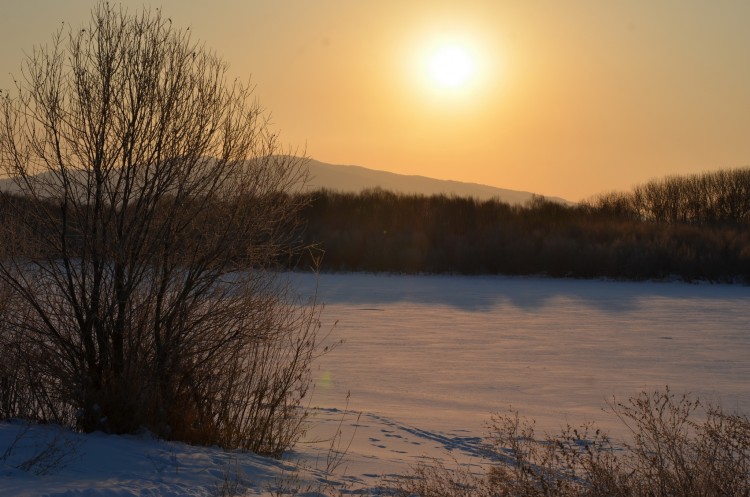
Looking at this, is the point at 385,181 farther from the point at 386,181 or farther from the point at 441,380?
the point at 441,380

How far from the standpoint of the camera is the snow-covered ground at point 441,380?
7.36 metres

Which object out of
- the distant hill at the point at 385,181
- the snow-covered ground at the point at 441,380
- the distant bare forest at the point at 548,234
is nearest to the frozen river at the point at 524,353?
the snow-covered ground at the point at 441,380

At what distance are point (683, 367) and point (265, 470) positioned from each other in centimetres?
963

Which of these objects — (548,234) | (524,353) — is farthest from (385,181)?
(524,353)

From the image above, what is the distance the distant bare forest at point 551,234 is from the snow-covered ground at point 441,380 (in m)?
10.9

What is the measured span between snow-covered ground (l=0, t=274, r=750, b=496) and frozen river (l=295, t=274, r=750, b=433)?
35 mm

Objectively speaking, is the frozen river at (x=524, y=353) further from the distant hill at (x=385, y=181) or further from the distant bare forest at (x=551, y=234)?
the distant hill at (x=385, y=181)

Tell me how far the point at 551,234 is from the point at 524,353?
30.2 meters

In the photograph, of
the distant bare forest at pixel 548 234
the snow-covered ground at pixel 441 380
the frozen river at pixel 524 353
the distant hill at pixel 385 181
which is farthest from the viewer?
the distant hill at pixel 385 181

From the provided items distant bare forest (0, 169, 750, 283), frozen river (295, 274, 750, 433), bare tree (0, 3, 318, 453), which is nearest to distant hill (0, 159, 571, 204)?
distant bare forest (0, 169, 750, 283)

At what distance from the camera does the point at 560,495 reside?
6629 millimetres

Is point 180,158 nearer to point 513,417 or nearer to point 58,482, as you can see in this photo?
point 58,482

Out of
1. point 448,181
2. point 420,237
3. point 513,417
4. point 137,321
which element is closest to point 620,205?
point 420,237

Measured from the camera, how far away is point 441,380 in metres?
14.2
